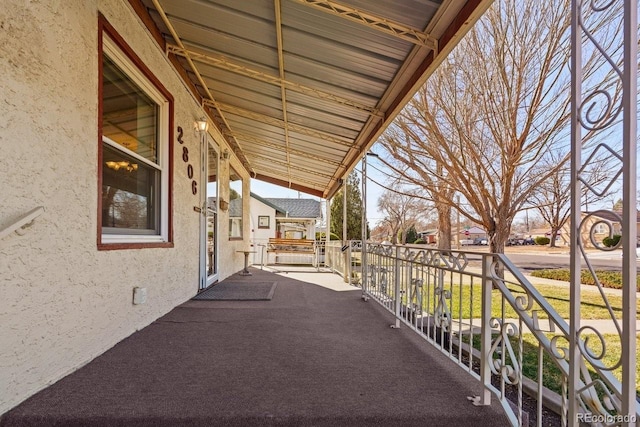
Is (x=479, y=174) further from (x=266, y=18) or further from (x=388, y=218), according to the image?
(x=388, y=218)

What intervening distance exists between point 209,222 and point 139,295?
290cm

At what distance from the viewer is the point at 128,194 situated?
3018mm

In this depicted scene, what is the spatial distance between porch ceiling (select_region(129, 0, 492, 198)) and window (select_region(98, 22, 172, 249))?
580 mm

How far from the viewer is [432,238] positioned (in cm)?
3177

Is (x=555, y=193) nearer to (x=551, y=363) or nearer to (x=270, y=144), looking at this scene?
(x=551, y=363)

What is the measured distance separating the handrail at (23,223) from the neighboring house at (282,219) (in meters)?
13.9

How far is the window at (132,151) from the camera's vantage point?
2.63 meters

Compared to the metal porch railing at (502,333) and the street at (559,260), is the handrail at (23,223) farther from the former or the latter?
the street at (559,260)

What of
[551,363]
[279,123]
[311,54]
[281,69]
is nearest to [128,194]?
[281,69]

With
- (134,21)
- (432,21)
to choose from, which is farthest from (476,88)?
(134,21)

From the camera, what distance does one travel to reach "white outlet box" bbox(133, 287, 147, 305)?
287cm

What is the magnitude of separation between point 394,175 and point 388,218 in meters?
18.5

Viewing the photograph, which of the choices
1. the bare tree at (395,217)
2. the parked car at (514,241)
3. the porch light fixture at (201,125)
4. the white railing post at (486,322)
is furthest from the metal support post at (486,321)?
the bare tree at (395,217)

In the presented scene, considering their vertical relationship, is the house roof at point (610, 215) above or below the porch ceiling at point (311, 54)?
below
